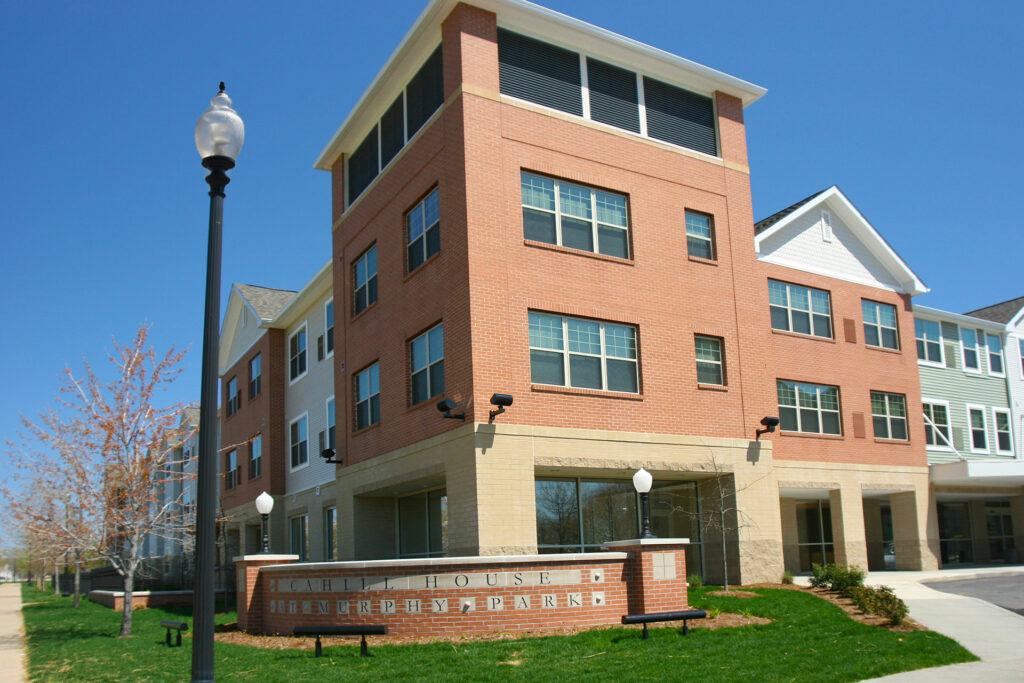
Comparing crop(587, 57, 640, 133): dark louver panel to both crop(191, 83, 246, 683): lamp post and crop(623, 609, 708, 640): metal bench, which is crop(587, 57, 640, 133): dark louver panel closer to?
crop(623, 609, 708, 640): metal bench

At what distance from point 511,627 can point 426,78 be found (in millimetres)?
12731

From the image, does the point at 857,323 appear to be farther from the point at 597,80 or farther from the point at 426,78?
the point at 426,78

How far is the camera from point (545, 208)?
19906mm

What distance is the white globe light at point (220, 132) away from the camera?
7785 mm

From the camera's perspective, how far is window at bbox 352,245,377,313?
24000mm

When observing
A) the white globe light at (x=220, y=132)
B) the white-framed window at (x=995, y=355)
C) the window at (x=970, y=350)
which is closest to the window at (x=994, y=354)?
the white-framed window at (x=995, y=355)

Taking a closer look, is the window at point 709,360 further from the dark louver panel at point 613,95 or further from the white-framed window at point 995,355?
the white-framed window at point 995,355

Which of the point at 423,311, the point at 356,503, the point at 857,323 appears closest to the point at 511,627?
the point at 423,311

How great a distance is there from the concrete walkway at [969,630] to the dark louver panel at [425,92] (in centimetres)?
1426

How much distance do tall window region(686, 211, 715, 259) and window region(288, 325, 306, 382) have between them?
51.5 ft

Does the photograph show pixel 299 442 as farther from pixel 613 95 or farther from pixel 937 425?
pixel 937 425

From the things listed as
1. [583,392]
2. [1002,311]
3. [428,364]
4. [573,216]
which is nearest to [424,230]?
[428,364]

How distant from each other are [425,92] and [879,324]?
53.0 ft

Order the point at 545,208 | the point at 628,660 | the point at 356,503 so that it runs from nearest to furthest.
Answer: the point at 628,660 < the point at 545,208 < the point at 356,503
